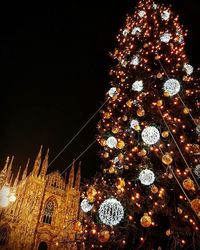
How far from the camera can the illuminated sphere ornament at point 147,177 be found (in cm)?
559

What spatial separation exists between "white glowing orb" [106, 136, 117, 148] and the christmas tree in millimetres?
28

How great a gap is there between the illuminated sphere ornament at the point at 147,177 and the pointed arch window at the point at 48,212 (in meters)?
20.2

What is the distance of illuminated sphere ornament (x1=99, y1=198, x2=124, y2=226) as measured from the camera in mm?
5586

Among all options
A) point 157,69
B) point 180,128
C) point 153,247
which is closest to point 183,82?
point 157,69

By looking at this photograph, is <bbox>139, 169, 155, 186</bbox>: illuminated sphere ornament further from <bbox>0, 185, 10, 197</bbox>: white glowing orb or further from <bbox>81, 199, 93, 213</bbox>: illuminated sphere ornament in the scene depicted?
<bbox>0, 185, 10, 197</bbox>: white glowing orb

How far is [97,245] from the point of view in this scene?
604cm

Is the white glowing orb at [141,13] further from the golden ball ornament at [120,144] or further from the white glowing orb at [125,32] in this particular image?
the golden ball ornament at [120,144]

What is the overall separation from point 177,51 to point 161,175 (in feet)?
12.6

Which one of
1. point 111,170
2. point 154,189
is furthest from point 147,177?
point 111,170

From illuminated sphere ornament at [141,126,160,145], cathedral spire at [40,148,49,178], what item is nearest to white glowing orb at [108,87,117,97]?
illuminated sphere ornament at [141,126,160,145]

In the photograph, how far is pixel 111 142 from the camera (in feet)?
22.1

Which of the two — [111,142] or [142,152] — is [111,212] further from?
[111,142]

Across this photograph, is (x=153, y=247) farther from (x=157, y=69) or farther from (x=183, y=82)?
(x=157, y=69)

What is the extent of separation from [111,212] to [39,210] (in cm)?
1954
